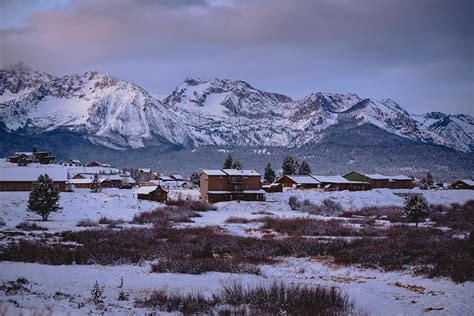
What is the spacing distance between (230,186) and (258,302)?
74.3m

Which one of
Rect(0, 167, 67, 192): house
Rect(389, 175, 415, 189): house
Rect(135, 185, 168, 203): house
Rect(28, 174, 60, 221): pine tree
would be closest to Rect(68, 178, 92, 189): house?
Rect(0, 167, 67, 192): house

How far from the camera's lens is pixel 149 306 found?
1725cm

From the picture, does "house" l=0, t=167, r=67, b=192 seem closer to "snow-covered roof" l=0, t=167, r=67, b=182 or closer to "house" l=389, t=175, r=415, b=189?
"snow-covered roof" l=0, t=167, r=67, b=182

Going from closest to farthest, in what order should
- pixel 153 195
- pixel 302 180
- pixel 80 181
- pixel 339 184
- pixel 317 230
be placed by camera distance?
pixel 317 230, pixel 153 195, pixel 302 180, pixel 339 184, pixel 80 181

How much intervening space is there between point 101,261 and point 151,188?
62.9 metres

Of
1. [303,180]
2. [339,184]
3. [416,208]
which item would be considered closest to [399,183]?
[339,184]

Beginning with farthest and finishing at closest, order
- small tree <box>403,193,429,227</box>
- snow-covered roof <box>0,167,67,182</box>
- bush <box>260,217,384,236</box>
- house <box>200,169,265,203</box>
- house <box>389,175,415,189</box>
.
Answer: house <box>389,175,415,189</box>, snow-covered roof <box>0,167,67,182</box>, house <box>200,169,265,203</box>, small tree <box>403,193,429,227</box>, bush <box>260,217,384,236</box>

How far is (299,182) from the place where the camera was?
11588cm

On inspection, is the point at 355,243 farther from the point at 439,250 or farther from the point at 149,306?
the point at 149,306

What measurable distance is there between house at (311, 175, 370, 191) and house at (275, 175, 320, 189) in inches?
62.3

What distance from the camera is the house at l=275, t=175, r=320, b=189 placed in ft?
380

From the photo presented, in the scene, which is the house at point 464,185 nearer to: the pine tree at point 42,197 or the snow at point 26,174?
the snow at point 26,174

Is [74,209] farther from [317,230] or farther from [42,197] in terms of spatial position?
[317,230]

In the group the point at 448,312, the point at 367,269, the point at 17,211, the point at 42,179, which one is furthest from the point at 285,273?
the point at 17,211
